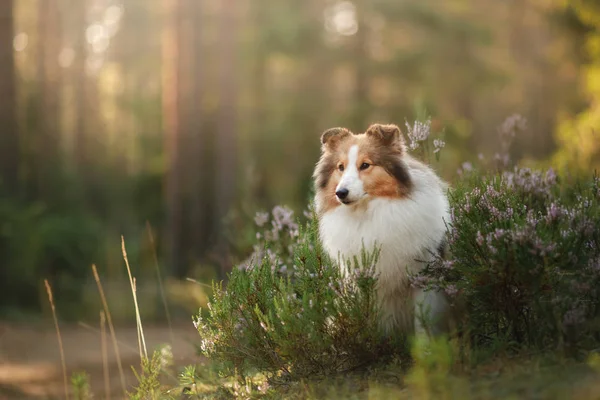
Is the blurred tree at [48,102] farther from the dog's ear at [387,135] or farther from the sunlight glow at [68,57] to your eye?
the dog's ear at [387,135]

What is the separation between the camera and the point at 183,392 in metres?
4.99

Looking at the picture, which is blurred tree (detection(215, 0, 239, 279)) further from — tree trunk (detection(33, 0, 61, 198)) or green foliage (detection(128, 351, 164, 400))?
green foliage (detection(128, 351, 164, 400))

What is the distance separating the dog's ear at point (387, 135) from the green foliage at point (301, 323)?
0.86m

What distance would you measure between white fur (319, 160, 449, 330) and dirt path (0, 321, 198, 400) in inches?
84.2

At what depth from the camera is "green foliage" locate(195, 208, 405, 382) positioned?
4.14 metres

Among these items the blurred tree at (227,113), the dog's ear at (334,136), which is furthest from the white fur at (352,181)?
the blurred tree at (227,113)

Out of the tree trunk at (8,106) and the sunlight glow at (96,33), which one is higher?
the sunlight glow at (96,33)

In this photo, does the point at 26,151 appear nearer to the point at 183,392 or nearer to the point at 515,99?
the point at 183,392

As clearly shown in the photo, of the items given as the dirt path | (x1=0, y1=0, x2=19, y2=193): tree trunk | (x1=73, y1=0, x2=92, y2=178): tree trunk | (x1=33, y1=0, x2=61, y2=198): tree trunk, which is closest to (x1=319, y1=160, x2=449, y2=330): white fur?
the dirt path

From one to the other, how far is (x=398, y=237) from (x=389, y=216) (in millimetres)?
160

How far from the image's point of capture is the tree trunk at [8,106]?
12516 millimetres

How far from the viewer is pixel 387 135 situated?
4641mm

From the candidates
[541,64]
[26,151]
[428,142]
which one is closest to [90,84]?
[26,151]

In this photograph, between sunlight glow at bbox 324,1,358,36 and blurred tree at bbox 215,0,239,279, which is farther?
sunlight glow at bbox 324,1,358,36
